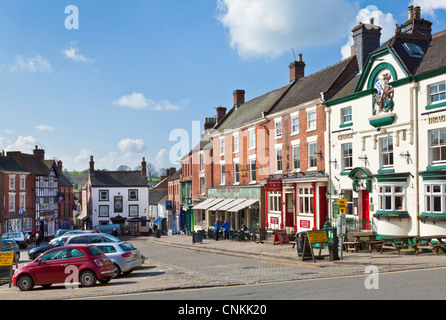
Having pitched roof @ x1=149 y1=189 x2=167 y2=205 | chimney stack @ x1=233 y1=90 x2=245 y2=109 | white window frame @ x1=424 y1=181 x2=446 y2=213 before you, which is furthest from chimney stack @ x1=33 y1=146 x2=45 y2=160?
white window frame @ x1=424 y1=181 x2=446 y2=213

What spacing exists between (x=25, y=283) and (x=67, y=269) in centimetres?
166

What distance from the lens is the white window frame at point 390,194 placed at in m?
24.4

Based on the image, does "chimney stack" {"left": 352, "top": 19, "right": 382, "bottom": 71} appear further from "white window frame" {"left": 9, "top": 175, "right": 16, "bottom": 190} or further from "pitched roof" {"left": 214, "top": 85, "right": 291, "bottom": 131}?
"white window frame" {"left": 9, "top": 175, "right": 16, "bottom": 190}

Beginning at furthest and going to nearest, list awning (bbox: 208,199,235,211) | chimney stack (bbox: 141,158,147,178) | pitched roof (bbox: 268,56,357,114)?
chimney stack (bbox: 141,158,147,178), awning (bbox: 208,199,235,211), pitched roof (bbox: 268,56,357,114)

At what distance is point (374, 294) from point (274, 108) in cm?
2644

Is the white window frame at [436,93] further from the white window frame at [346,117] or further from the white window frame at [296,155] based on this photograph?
the white window frame at [296,155]

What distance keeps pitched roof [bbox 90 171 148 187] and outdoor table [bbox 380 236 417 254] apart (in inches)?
2311

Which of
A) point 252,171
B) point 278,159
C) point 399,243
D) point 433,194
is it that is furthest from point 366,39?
point 399,243

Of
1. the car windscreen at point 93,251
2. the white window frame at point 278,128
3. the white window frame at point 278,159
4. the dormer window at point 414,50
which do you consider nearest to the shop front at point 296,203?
the white window frame at point 278,159

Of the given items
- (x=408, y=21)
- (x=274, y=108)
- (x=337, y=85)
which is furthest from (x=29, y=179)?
(x=408, y=21)

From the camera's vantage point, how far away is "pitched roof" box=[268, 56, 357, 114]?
3152 cm

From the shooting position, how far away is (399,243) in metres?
23.2

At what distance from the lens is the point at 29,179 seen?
6481 centimetres

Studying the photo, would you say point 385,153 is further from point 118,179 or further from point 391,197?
point 118,179
